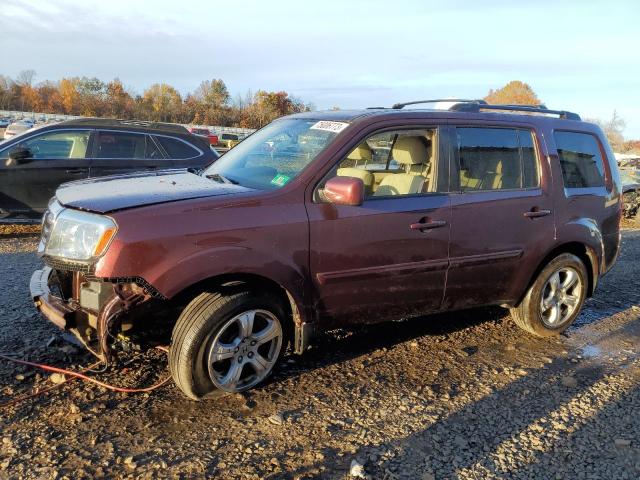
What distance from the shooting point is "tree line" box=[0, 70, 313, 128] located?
75.4 m

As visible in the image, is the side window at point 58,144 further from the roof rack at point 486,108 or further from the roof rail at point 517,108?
the roof rail at point 517,108

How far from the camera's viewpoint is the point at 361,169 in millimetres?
4258

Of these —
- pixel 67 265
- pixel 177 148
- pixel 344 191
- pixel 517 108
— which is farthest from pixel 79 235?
pixel 177 148

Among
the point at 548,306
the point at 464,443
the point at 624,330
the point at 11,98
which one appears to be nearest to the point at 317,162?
the point at 464,443

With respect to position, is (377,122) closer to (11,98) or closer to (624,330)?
(624,330)

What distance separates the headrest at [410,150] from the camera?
423 centimetres

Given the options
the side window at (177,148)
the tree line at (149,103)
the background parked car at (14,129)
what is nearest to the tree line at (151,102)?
the tree line at (149,103)

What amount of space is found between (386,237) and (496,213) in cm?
108

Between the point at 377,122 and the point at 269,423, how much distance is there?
218cm

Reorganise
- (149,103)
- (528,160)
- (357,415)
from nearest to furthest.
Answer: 1. (357,415)
2. (528,160)
3. (149,103)

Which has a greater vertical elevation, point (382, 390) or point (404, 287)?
point (404, 287)

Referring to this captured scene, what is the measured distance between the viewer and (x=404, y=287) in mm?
3977

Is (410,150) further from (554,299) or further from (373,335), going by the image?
(554,299)

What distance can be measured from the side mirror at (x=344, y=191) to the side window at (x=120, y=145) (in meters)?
5.71
